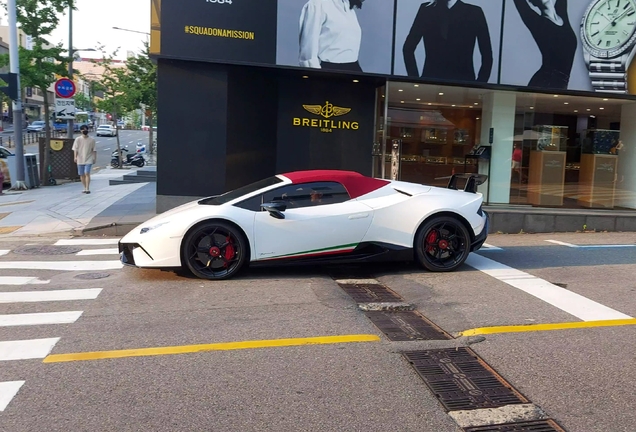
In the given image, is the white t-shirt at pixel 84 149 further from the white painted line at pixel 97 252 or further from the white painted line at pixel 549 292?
the white painted line at pixel 549 292

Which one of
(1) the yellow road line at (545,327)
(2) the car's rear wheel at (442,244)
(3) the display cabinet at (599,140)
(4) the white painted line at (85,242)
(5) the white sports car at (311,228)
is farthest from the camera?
(3) the display cabinet at (599,140)

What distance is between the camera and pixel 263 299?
647cm

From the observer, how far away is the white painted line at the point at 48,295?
6465 mm

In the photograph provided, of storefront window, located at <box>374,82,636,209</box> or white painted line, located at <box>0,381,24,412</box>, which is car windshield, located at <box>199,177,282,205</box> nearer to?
white painted line, located at <box>0,381,24,412</box>

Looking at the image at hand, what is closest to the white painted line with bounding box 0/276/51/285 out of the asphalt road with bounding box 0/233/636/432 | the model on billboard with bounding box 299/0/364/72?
the asphalt road with bounding box 0/233/636/432

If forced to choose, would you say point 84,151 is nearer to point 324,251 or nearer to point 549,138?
point 324,251

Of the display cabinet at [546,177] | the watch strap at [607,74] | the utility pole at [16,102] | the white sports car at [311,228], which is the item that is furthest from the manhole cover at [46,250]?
the watch strap at [607,74]

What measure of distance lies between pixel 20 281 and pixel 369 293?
168 inches

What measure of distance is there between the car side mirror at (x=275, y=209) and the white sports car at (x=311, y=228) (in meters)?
0.01

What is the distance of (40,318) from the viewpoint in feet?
18.9

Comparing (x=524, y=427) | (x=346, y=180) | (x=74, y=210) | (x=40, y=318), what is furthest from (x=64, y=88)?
(x=524, y=427)

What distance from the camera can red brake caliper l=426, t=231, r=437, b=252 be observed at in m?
7.84

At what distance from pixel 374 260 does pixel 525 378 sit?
11.2 ft

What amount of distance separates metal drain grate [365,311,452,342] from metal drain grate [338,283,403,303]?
19.6 inches
